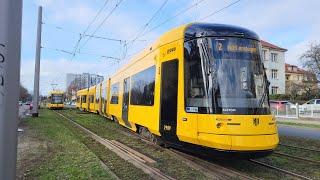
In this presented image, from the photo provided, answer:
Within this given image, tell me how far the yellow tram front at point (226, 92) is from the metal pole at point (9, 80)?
589 centimetres

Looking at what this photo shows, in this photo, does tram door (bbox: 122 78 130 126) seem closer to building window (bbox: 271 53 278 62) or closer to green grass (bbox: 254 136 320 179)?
green grass (bbox: 254 136 320 179)

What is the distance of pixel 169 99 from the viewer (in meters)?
10.6

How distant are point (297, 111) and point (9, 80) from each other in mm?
39854

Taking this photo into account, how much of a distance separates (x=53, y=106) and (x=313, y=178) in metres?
51.9

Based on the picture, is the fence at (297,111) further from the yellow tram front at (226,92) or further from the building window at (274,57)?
the building window at (274,57)

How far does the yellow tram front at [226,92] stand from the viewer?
28.7 ft

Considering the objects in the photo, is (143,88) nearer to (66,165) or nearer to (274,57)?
(66,165)

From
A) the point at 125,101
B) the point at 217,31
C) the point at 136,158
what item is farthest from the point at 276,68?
the point at 217,31

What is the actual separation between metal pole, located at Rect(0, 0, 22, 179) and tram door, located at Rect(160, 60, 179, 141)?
7.01 meters

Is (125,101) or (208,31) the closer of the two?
(208,31)

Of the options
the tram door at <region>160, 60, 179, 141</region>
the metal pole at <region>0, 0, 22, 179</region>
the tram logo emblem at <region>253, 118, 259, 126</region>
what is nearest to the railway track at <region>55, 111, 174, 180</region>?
the tram door at <region>160, 60, 179, 141</region>

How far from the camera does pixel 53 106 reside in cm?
5747

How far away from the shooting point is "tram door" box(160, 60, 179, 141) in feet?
33.8

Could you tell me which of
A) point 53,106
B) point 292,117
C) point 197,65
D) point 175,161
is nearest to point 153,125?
point 175,161
